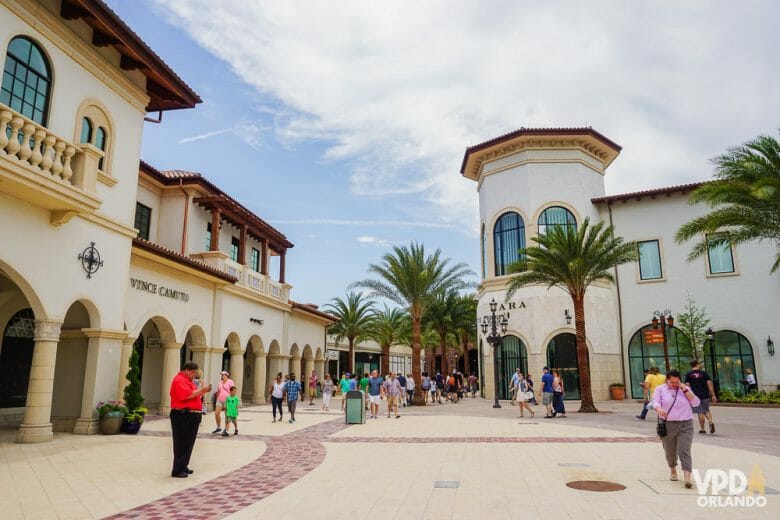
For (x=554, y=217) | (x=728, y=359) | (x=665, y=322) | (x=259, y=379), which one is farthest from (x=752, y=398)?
(x=259, y=379)

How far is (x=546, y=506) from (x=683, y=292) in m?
26.4

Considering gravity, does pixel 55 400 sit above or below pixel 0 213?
below

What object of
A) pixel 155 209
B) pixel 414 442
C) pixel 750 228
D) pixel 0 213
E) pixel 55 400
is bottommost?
pixel 414 442

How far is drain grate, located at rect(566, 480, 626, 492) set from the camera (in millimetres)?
7645

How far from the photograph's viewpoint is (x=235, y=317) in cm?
2408

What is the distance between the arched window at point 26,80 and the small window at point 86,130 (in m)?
1.27

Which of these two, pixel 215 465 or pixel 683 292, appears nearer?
pixel 215 465

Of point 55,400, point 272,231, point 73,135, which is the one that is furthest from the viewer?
point 272,231

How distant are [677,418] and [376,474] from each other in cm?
471

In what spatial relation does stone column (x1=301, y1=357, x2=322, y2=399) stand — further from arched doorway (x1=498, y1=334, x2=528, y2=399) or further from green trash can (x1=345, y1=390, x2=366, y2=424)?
green trash can (x1=345, y1=390, x2=366, y2=424)

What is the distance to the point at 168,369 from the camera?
19.0 metres

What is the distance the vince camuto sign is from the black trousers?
9.38m

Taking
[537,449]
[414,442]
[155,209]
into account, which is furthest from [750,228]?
[155,209]

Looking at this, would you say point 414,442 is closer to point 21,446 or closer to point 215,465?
point 215,465
